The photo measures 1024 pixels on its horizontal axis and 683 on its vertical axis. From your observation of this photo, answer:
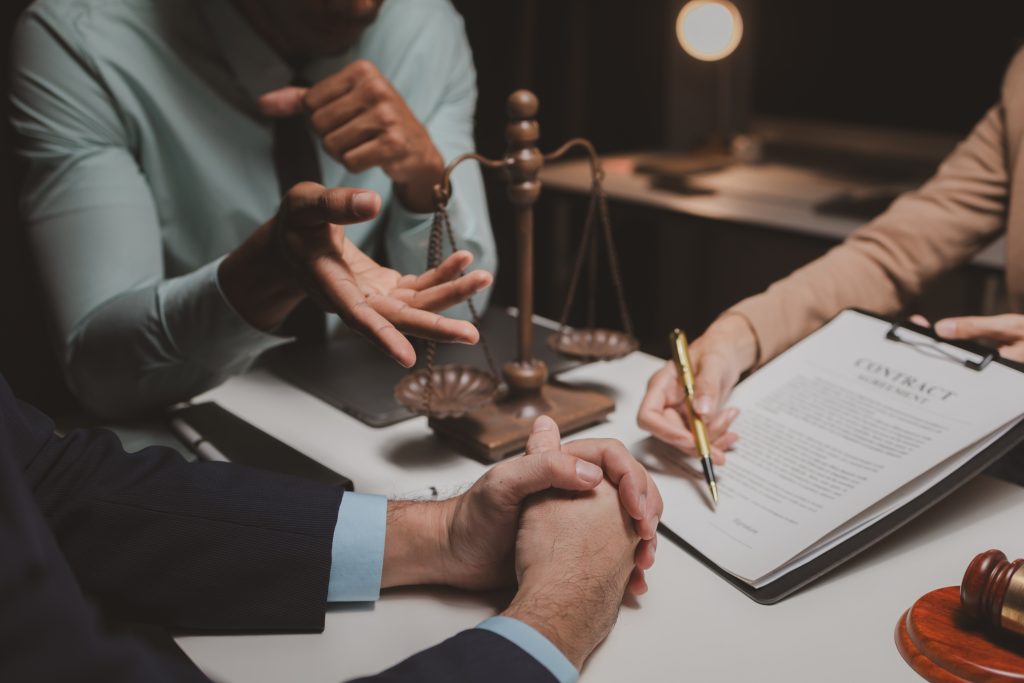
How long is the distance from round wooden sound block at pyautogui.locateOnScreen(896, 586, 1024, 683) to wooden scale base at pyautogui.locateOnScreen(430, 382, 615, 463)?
0.46 m

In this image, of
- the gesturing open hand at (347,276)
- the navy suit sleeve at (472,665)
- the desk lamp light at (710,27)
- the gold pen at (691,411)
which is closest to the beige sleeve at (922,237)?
the gold pen at (691,411)

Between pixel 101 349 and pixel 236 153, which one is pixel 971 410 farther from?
pixel 236 153

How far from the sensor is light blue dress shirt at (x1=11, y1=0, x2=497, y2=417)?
3.91ft

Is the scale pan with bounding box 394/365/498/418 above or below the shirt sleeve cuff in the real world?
below

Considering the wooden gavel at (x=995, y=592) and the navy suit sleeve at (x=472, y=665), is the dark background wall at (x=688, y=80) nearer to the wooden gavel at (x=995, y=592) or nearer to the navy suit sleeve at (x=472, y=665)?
the wooden gavel at (x=995, y=592)

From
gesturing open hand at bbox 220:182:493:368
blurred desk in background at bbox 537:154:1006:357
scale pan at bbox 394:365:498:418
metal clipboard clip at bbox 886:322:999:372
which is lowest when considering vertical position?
blurred desk in background at bbox 537:154:1006:357

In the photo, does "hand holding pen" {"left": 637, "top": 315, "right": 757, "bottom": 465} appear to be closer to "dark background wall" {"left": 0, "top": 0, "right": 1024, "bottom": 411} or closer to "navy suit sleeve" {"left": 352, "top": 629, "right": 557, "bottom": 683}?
"navy suit sleeve" {"left": 352, "top": 629, "right": 557, "bottom": 683}

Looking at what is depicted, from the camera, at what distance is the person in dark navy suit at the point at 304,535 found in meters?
0.75

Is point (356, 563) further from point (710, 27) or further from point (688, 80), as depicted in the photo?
point (688, 80)

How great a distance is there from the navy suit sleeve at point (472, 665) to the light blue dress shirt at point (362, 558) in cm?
1

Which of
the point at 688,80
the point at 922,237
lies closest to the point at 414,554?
the point at 922,237

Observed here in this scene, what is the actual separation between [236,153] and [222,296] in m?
0.50

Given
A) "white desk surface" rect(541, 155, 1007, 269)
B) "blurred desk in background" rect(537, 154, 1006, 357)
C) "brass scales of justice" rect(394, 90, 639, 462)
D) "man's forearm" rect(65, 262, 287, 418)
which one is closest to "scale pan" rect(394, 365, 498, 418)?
"brass scales of justice" rect(394, 90, 639, 462)

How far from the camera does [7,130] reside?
1.70 m
